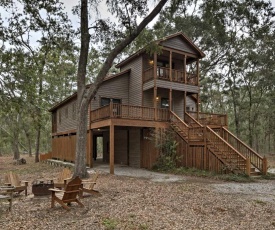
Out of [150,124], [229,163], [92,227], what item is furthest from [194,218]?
[150,124]

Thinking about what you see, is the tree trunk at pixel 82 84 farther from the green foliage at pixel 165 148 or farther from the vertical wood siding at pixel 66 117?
the vertical wood siding at pixel 66 117

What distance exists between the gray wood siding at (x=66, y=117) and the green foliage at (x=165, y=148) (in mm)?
7187

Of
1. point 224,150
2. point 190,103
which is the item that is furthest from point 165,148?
point 190,103

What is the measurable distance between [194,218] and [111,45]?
11291 mm

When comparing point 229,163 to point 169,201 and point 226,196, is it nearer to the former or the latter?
point 226,196

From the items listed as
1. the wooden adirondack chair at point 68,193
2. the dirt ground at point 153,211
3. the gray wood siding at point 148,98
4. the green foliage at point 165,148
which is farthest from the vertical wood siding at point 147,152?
the wooden adirondack chair at point 68,193

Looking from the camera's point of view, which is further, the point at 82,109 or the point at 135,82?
the point at 135,82

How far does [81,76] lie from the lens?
13008 millimetres

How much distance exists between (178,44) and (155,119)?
5.92m

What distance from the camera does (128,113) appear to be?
15.9 m

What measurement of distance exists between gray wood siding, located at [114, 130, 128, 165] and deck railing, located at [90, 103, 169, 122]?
12.7 ft

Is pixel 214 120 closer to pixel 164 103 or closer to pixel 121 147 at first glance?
pixel 164 103

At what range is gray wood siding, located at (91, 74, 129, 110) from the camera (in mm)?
18470

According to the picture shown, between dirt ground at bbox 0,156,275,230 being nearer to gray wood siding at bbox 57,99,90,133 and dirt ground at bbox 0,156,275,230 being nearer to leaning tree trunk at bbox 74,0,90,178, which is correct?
leaning tree trunk at bbox 74,0,90,178
